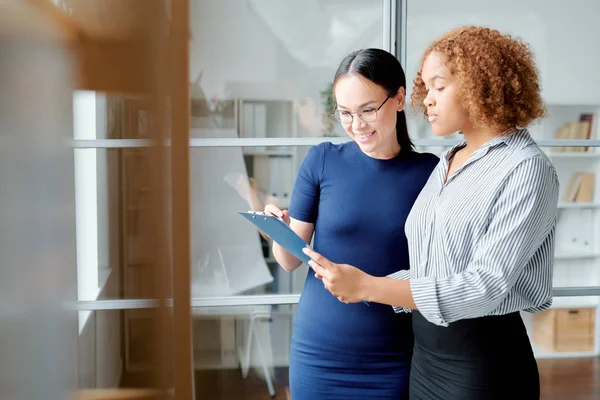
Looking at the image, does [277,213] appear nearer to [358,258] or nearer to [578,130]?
[358,258]

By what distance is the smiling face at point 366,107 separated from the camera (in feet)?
3.46

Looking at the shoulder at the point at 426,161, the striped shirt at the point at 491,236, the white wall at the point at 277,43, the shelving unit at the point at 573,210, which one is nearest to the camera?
the striped shirt at the point at 491,236

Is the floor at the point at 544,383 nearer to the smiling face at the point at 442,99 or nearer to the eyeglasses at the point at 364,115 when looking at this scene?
the eyeglasses at the point at 364,115

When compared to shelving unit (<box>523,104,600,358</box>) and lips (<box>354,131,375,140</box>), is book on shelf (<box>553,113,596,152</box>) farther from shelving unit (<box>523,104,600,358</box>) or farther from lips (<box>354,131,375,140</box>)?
lips (<box>354,131,375,140</box>)

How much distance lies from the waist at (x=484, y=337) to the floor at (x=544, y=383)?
1.00m

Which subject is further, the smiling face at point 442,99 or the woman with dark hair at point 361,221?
the woman with dark hair at point 361,221

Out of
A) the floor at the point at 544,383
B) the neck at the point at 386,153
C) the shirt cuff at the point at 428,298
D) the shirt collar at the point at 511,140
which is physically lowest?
the floor at the point at 544,383

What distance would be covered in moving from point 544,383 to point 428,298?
1.30m

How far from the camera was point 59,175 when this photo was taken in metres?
0.44

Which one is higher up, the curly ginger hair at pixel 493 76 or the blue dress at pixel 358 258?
the curly ginger hair at pixel 493 76

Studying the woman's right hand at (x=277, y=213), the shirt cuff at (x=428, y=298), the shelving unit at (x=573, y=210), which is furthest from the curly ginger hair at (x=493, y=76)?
the shelving unit at (x=573, y=210)

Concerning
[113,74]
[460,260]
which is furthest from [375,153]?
[113,74]

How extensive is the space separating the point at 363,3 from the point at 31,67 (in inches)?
55.4

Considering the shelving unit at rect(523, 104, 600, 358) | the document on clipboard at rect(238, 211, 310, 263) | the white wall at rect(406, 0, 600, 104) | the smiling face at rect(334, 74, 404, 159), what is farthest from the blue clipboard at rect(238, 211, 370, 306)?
the shelving unit at rect(523, 104, 600, 358)
